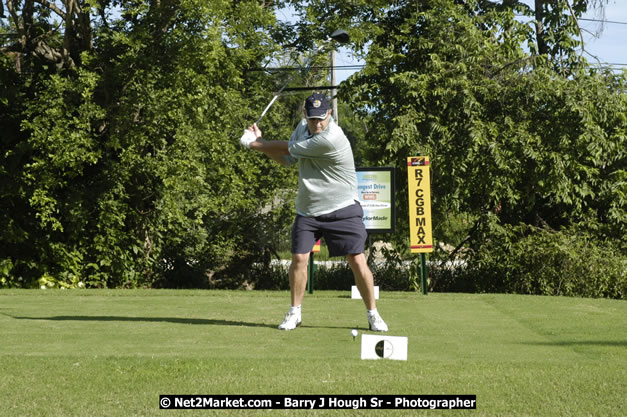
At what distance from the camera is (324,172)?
6.87 m

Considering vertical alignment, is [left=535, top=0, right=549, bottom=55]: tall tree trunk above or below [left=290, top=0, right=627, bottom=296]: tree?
above

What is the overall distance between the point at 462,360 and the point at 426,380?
30.2 inches

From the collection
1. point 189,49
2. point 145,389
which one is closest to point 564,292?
point 189,49

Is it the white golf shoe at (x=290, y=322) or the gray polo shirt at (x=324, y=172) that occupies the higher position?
the gray polo shirt at (x=324, y=172)

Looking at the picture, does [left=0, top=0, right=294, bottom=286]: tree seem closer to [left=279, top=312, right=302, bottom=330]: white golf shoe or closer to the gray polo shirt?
the gray polo shirt

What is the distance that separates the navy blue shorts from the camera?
6.95m

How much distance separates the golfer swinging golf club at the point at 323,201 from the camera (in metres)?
6.75

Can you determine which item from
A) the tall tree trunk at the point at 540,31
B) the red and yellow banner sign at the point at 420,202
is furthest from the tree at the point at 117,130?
the tall tree trunk at the point at 540,31

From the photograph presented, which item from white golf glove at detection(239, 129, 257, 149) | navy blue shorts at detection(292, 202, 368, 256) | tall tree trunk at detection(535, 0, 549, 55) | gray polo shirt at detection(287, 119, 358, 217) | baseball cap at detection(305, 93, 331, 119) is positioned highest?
tall tree trunk at detection(535, 0, 549, 55)

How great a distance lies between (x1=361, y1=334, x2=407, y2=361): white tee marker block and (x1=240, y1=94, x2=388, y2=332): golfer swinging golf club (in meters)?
1.42

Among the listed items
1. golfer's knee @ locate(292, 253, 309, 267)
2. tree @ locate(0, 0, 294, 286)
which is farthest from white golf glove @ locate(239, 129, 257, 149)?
tree @ locate(0, 0, 294, 286)

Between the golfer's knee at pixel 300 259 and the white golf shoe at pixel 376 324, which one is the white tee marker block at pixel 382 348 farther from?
the golfer's knee at pixel 300 259

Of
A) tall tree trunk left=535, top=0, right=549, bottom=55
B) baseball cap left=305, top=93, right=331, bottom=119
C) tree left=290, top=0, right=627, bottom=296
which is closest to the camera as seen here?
baseball cap left=305, top=93, right=331, bottom=119

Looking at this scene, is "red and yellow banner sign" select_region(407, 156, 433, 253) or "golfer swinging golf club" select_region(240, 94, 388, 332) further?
"red and yellow banner sign" select_region(407, 156, 433, 253)
